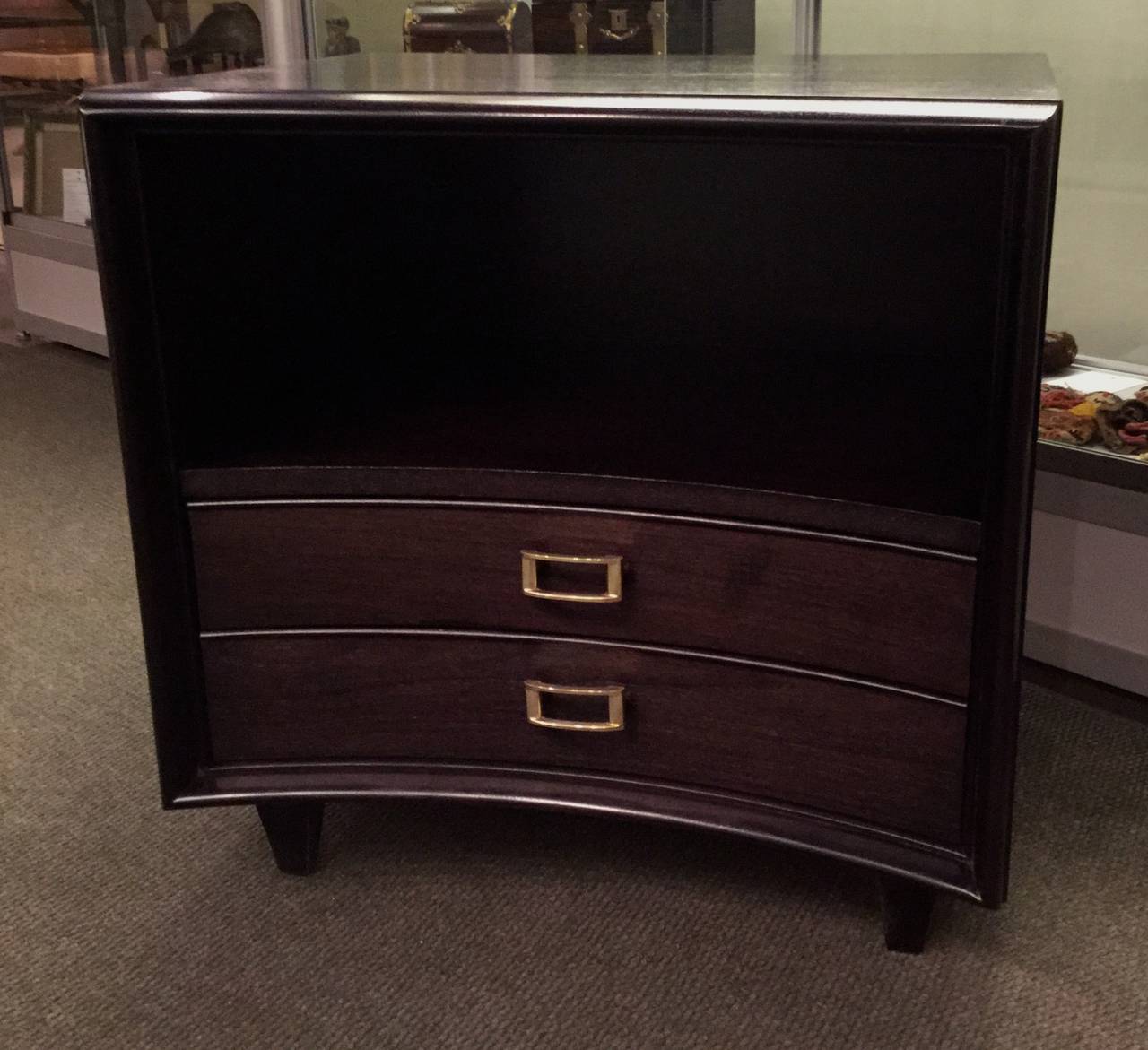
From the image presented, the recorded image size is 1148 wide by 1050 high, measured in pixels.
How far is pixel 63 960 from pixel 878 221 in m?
0.92

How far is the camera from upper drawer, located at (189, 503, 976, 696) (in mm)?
942

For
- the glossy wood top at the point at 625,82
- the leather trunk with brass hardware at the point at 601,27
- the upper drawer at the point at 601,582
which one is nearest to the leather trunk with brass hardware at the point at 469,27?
the leather trunk with brass hardware at the point at 601,27

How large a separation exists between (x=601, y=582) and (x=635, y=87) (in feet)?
1.22

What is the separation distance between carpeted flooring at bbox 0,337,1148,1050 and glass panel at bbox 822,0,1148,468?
1.55 feet

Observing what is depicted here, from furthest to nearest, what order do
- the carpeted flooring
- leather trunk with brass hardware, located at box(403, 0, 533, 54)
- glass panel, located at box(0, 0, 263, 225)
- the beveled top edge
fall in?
glass panel, located at box(0, 0, 263, 225) → leather trunk with brass hardware, located at box(403, 0, 533, 54) → the carpeted flooring → the beveled top edge

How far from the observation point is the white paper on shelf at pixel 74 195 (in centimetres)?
300

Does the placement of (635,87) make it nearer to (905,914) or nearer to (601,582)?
(601,582)

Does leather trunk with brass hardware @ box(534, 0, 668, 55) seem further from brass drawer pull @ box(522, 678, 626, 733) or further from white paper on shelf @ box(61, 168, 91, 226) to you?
white paper on shelf @ box(61, 168, 91, 226)

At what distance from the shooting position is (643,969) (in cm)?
108

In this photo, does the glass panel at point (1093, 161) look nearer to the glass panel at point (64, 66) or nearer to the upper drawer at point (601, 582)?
the upper drawer at point (601, 582)

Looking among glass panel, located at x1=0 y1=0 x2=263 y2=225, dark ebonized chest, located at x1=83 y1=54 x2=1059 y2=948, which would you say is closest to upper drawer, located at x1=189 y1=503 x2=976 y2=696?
dark ebonized chest, located at x1=83 y1=54 x2=1059 y2=948

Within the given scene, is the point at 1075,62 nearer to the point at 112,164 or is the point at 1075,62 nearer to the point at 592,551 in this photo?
the point at 592,551

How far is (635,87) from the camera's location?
0.90m

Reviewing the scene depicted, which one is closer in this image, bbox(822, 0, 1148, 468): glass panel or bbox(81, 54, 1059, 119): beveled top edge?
bbox(81, 54, 1059, 119): beveled top edge
